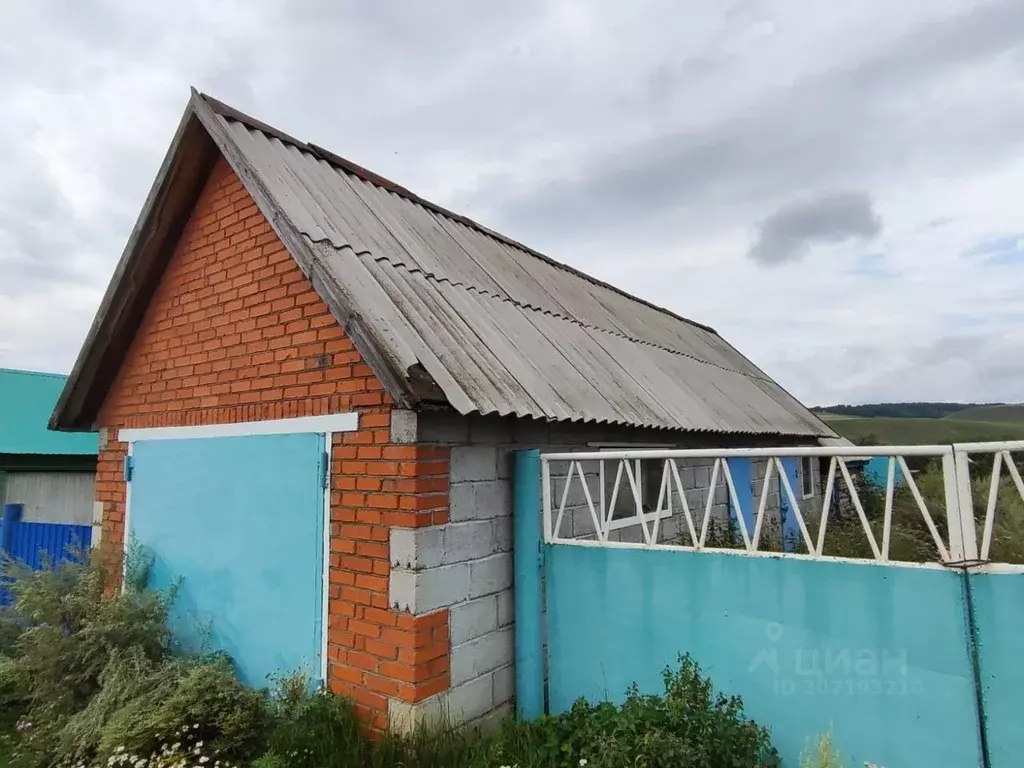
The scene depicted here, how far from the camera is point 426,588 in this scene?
377 cm

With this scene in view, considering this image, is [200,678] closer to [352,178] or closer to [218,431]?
[218,431]

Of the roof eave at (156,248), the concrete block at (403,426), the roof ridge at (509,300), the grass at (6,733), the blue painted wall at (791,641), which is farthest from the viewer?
the roof ridge at (509,300)

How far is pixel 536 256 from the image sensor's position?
30.1ft

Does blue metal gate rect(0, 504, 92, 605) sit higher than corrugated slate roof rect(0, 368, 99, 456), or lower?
lower

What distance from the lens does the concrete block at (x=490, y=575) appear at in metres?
4.13

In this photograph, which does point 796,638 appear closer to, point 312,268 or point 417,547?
point 417,547

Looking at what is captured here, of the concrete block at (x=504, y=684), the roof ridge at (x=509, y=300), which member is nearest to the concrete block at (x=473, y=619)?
the concrete block at (x=504, y=684)

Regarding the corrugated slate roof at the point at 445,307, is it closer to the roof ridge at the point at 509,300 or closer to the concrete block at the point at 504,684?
the roof ridge at the point at 509,300

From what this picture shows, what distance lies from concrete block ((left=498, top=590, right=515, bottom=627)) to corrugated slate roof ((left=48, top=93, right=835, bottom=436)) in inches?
50.8

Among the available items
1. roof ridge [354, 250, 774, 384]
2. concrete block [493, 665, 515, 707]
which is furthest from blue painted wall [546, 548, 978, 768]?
roof ridge [354, 250, 774, 384]

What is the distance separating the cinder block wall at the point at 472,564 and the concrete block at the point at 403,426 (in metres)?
0.04

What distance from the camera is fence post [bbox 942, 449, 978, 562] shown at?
282 centimetres

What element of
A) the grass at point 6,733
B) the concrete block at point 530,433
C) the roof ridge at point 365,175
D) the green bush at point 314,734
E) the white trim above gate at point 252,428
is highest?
the roof ridge at point 365,175

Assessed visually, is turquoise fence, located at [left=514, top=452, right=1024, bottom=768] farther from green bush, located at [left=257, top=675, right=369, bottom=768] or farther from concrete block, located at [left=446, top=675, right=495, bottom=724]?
green bush, located at [left=257, top=675, right=369, bottom=768]
